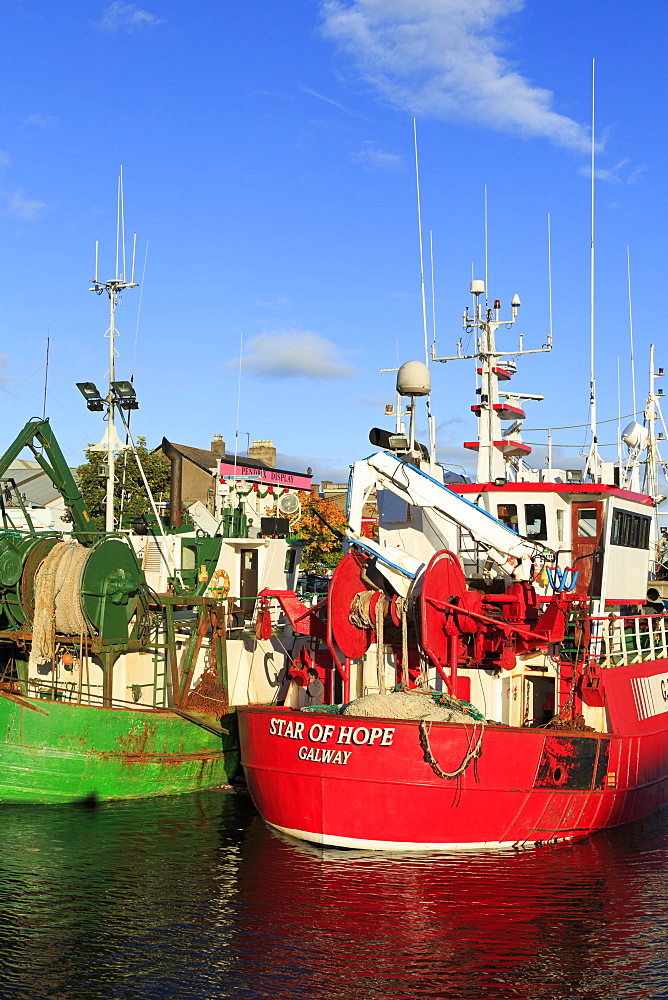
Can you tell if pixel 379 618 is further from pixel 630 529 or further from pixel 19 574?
pixel 19 574

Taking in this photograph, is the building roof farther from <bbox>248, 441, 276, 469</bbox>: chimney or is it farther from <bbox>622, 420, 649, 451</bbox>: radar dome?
<bbox>622, 420, 649, 451</bbox>: radar dome

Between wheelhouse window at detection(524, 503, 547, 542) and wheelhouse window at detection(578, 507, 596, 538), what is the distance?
3.63 ft

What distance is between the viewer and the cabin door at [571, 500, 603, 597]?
22.3 meters

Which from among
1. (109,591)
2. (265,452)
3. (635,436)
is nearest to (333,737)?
(109,591)

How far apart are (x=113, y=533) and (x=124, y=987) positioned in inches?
457

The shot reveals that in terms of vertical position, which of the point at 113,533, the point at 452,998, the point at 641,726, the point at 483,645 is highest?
the point at 113,533

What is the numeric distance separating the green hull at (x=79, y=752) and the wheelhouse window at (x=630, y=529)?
37.6 feet

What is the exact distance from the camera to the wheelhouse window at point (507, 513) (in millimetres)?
22359

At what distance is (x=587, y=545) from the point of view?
73.9ft

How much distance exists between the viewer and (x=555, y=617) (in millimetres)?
18719

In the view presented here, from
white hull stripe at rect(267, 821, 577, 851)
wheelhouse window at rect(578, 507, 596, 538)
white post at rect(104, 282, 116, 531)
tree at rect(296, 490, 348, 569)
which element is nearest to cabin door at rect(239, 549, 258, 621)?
white post at rect(104, 282, 116, 531)

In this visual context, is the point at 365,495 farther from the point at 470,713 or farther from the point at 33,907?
the point at 33,907

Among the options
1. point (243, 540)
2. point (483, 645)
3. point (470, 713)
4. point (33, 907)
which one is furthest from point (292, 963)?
point (243, 540)

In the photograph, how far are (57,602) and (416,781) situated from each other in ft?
31.2
